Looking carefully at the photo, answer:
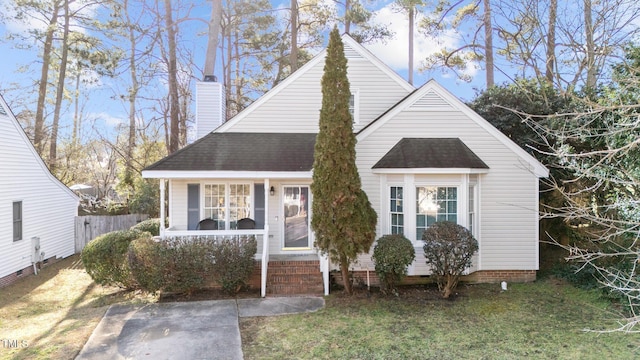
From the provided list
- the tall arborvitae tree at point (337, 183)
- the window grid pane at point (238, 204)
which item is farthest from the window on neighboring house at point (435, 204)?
the window grid pane at point (238, 204)

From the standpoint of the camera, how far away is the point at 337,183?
7703mm

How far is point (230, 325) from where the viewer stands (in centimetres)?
669

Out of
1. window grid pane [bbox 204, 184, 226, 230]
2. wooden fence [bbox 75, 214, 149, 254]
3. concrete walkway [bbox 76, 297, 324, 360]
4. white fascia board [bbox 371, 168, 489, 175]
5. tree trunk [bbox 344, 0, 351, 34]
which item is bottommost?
concrete walkway [bbox 76, 297, 324, 360]

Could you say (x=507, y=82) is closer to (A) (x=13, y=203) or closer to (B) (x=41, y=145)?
(A) (x=13, y=203)

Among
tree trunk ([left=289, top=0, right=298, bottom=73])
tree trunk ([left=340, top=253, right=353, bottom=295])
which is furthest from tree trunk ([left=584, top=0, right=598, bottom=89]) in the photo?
tree trunk ([left=289, top=0, right=298, bottom=73])

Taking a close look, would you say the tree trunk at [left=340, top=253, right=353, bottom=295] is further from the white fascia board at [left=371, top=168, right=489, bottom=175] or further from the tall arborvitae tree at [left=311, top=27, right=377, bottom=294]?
the white fascia board at [left=371, top=168, right=489, bottom=175]

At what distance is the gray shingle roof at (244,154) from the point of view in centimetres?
935

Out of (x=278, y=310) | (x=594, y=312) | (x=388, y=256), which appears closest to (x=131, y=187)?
(x=278, y=310)

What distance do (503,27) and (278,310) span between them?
1482 centimetres

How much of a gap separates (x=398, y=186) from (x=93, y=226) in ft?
42.8

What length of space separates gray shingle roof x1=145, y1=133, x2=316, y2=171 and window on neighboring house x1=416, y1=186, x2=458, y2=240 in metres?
3.02

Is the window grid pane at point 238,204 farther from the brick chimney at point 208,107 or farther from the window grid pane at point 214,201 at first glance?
the brick chimney at point 208,107

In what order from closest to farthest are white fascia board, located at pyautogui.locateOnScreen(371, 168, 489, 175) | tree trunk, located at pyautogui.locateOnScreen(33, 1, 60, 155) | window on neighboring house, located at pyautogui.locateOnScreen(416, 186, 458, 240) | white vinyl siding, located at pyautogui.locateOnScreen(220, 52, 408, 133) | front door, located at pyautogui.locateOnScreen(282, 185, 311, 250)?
white fascia board, located at pyautogui.locateOnScreen(371, 168, 489, 175) < window on neighboring house, located at pyautogui.locateOnScreen(416, 186, 458, 240) < front door, located at pyautogui.locateOnScreen(282, 185, 311, 250) < white vinyl siding, located at pyautogui.locateOnScreen(220, 52, 408, 133) < tree trunk, located at pyautogui.locateOnScreen(33, 1, 60, 155)

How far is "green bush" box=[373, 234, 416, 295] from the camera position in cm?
788
